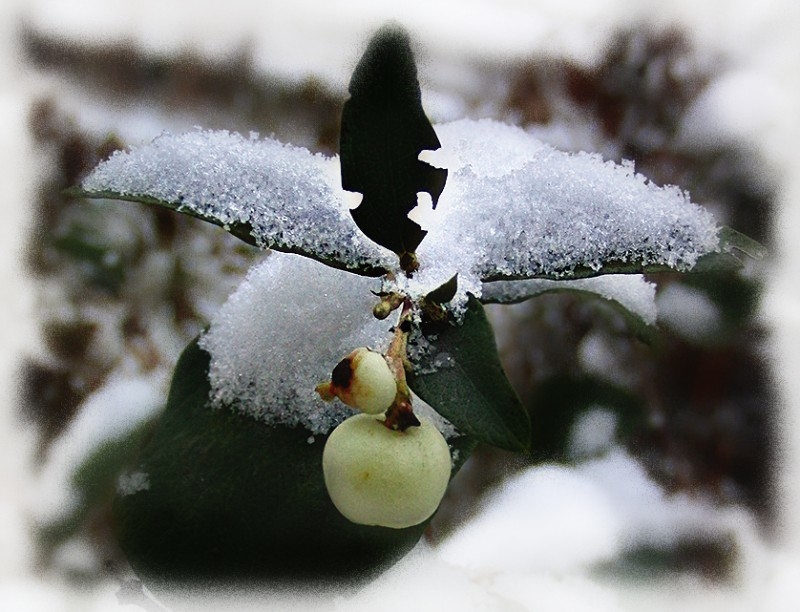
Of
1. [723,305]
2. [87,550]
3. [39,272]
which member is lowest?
[87,550]

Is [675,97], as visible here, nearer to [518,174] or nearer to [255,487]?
[518,174]

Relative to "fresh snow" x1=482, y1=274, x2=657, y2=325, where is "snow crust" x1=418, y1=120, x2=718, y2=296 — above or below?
above

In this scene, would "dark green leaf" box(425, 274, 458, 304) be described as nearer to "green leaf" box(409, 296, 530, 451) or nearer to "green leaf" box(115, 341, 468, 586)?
"green leaf" box(409, 296, 530, 451)

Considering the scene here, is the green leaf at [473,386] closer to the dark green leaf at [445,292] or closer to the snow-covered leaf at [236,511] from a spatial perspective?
the dark green leaf at [445,292]

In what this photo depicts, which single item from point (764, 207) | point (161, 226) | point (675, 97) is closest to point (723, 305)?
point (764, 207)

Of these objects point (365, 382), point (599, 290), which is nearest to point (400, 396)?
point (365, 382)

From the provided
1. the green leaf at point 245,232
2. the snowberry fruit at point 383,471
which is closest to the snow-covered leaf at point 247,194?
the green leaf at point 245,232

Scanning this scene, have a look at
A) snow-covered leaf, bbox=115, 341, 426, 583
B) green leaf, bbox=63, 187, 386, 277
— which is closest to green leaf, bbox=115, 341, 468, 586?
snow-covered leaf, bbox=115, 341, 426, 583
